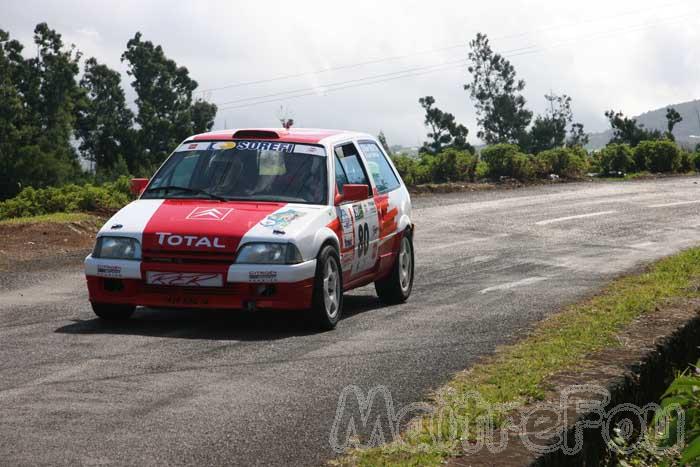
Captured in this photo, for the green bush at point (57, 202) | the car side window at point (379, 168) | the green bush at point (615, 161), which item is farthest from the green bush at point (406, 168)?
the car side window at point (379, 168)

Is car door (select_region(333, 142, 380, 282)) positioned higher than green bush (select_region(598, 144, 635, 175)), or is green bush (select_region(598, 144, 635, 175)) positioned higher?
car door (select_region(333, 142, 380, 282))

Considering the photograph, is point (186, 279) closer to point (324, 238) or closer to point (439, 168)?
point (324, 238)

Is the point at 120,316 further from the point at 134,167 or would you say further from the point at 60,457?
the point at 134,167

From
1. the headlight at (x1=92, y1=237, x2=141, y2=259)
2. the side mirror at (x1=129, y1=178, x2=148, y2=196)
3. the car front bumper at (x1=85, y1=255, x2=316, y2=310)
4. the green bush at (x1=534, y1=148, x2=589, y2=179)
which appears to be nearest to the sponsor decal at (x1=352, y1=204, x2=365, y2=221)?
the car front bumper at (x1=85, y1=255, x2=316, y2=310)

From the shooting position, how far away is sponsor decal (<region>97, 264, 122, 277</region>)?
33.5 feet

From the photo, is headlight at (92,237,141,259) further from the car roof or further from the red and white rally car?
the car roof

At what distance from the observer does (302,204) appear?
10883 millimetres

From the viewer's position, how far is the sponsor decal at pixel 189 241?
395 inches

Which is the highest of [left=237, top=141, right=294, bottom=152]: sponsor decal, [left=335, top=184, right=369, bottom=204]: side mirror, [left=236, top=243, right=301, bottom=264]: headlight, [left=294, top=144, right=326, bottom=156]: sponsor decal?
[left=237, top=141, right=294, bottom=152]: sponsor decal

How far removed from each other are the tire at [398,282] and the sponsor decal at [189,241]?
274 centimetres

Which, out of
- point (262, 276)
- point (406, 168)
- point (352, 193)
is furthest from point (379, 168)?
point (406, 168)

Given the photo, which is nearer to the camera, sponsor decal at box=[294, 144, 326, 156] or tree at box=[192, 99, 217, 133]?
sponsor decal at box=[294, 144, 326, 156]

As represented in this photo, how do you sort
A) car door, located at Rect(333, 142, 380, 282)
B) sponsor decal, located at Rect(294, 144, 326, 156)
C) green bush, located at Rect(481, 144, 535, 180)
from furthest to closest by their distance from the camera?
green bush, located at Rect(481, 144, 535, 180)
sponsor decal, located at Rect(294, 144, 326, 156)
car door, located at Rect(333, 142, 380, 282)

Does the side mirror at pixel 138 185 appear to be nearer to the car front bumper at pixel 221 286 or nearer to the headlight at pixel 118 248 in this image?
the headlight at pixel 118 248
